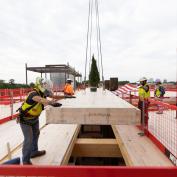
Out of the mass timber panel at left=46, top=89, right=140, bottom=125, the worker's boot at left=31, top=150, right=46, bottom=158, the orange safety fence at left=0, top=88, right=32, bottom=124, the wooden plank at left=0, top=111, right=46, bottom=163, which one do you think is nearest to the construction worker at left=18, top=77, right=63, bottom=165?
the mass timber panel at left=46, top=89, right=140, bottom=125

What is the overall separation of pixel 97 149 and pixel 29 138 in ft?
7.56

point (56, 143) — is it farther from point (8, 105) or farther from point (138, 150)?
point (8, 105)

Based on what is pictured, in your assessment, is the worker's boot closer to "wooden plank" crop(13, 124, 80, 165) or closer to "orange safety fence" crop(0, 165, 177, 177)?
"wooden plank" crop(13, 124, 80, 165)

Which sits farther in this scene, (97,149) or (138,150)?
(97,149)

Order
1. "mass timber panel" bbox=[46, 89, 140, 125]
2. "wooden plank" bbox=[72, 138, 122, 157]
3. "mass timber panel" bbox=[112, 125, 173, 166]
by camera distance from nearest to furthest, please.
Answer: "mass timber panel" bbox=[46, 89, 140, 125] < "mass timber panel" bbox=[112, 125, 173, 166] < "wooden plank" bbox=[72, 138, 122, 157]

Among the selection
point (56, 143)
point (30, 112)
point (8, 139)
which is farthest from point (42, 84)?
point (8, 139)

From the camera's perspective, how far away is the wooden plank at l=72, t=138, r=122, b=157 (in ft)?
20.5

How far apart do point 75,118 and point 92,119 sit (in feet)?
1.02

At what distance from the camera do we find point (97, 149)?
6.27 metres

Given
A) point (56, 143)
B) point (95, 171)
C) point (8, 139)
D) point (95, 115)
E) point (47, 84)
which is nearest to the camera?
point (95, 171)

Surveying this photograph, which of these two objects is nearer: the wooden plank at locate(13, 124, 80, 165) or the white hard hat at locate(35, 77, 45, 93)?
the white hard hat at locate(35, 77, 45, 93)

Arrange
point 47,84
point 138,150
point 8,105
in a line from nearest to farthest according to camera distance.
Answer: point 47,84
point 138,150
point 8,105

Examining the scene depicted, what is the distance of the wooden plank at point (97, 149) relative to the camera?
624 centimetres

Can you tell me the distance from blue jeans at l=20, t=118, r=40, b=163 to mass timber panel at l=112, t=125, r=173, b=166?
2.05 m
